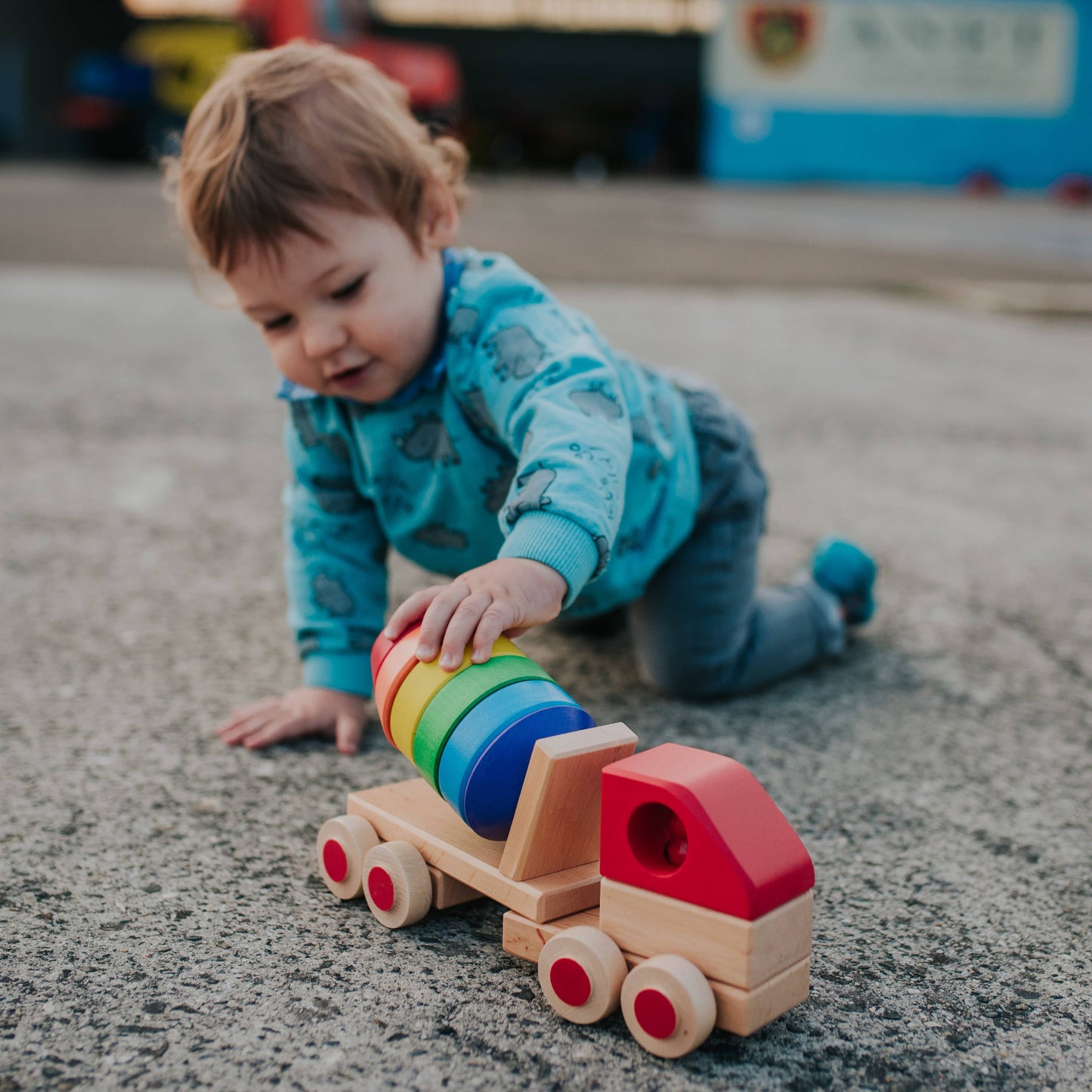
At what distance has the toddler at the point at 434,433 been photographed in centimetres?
133

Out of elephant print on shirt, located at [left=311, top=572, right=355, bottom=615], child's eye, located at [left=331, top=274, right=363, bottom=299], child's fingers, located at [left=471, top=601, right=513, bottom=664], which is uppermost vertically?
child's eye, located at [left=331, top=274, right=363, bottom=299]

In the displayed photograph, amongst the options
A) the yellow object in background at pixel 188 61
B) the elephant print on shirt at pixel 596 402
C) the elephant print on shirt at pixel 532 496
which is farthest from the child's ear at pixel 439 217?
the yellow object in background at pixel 188 61

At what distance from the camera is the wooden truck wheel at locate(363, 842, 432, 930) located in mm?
1179

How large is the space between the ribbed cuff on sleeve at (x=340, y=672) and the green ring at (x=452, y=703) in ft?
1.76

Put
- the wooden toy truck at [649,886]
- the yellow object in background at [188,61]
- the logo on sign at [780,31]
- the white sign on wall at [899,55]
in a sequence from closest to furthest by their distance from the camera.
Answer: the wooden toy truck at [649,886] < the yellow object in background at [188,61] < the logo on sign at [780,31] < the white sign on wall at [899,55]

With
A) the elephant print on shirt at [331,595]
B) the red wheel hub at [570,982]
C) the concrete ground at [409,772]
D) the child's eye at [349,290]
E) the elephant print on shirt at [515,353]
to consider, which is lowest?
the concrete ground at [409,772]

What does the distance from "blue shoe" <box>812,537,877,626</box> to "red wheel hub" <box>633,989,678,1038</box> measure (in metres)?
1.18

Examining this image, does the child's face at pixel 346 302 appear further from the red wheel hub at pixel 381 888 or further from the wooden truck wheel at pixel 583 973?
the wooden truck wheel at pixel 583 973

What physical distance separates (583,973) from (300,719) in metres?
0.72

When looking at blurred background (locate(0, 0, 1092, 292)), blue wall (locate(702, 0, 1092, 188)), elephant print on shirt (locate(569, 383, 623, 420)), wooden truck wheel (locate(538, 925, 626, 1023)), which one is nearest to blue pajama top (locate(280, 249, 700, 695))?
elephant print on shirt (locate(569, 383, 623, 420))

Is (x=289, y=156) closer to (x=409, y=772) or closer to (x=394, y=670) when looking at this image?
(x=394, y=670)

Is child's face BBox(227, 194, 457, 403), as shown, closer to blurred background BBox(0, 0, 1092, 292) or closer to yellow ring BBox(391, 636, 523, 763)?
yellow ring BBox(391, 636, 523, 763)

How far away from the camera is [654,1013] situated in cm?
99

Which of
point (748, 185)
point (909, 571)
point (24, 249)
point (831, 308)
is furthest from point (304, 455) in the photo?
point (748, 185)
